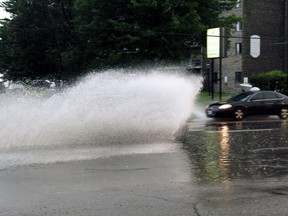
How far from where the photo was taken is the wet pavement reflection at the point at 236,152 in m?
8.48

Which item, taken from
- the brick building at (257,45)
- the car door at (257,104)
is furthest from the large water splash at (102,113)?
the brick building at (257,45)

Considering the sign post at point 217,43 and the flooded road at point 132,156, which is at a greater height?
the sign post at point 217,43

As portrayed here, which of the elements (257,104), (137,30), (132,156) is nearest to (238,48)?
(137,30)

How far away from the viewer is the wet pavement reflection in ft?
27.8

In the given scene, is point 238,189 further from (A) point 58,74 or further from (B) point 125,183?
(A) point 58,74

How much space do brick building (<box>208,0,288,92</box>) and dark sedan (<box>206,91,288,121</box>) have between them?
2654 centimetres

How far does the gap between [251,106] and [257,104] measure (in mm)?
341

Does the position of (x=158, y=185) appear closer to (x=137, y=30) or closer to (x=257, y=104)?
(x=257, y=104)

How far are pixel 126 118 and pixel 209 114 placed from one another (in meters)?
8.49

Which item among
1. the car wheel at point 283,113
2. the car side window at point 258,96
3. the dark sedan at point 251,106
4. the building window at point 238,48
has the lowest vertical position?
the car wheel at point 283,113

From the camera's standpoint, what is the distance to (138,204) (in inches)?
245

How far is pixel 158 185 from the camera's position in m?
7.40

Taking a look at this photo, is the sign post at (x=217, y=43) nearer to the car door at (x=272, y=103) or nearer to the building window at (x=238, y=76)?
the car door at (x=272, y=103)

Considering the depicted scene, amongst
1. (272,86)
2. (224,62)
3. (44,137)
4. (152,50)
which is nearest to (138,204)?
(44,137)
